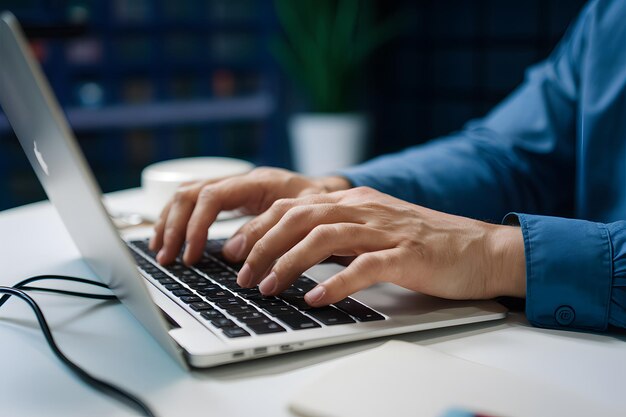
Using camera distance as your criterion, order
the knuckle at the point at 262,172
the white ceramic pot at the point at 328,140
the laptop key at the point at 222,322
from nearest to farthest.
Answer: the laptop key at the point at 222,322 → the knuckle at the point at 262,172 → the white ceramic pot at the point at 328,140

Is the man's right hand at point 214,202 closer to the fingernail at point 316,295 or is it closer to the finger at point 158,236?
the finger at point 158,236

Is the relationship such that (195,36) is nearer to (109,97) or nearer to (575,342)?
(109,97)

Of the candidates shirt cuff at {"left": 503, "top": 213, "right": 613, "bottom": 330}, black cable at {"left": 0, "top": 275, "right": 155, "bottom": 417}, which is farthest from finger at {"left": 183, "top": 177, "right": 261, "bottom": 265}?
shirt cuff at {"left": 503, "top": 213, "right": 613, "bottom": 330}

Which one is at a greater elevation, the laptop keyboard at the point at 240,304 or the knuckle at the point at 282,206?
the knuckle at the point at 282,206

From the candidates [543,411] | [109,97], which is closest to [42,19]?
[109,97]

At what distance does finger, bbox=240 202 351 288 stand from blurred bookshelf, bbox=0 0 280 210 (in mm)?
2458

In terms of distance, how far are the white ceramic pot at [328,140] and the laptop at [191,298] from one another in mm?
2509

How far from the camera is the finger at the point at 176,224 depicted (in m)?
0.74

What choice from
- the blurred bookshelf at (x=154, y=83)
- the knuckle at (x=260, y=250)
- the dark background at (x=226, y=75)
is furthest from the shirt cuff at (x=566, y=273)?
the blurred bookshelf at (x=154, y=83)

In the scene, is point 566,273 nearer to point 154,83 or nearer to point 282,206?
point 282,206

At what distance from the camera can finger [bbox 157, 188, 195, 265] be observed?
743 mm

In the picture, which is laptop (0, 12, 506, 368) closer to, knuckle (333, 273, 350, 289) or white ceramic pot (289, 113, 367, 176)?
knuckle (333, 273, 350, 289)

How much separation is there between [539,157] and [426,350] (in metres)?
0.64

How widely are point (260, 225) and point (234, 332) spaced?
0.19 metres
